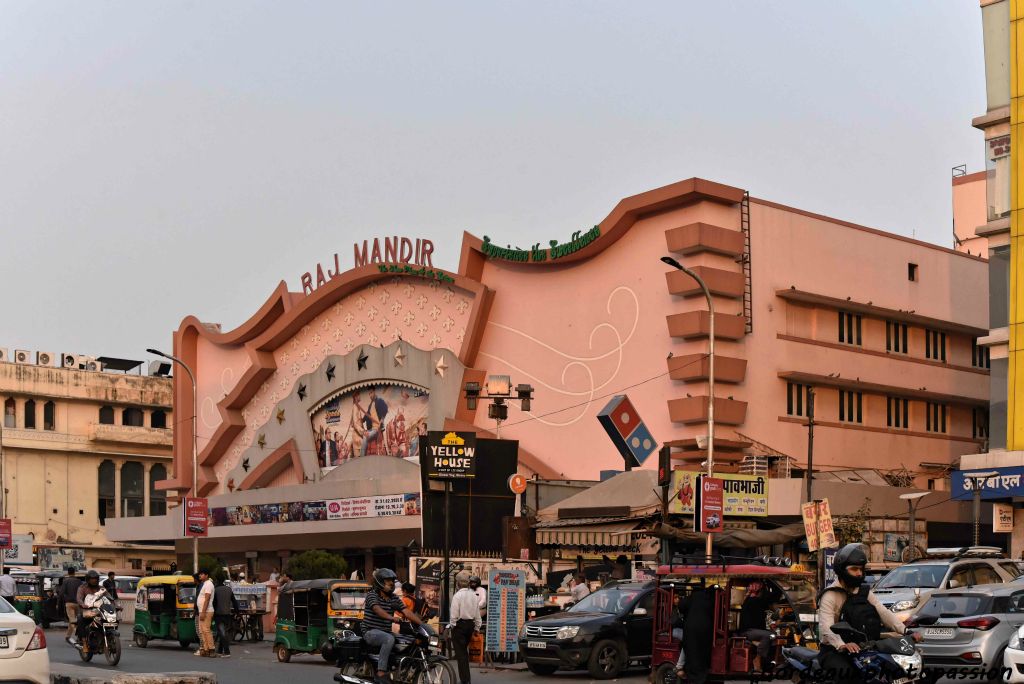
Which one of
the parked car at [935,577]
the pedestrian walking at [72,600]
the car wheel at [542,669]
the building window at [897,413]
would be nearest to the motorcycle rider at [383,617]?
the car wheel at [542,669]

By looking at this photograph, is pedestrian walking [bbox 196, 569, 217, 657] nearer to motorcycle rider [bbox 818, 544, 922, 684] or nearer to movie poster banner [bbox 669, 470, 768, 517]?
movie poster banner [bbox 669, 470, 768, 517]

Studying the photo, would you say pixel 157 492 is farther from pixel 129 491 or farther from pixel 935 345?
pixel 935 345

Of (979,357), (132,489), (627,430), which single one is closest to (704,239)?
(627,430)

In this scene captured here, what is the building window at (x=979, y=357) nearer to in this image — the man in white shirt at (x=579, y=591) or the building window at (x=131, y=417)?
the man in white shirt at (x=579, y=591)

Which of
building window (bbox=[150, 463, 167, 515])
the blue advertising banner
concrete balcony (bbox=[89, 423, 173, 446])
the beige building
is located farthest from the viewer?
building window (bbox=[150, 463, 167, 515])

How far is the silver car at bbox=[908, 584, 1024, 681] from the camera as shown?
1898cm

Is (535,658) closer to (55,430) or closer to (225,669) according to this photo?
(225,669)

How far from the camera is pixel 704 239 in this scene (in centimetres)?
4488

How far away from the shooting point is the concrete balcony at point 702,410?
44.5 meters

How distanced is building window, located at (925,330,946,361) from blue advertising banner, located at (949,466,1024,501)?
14733 millimetres

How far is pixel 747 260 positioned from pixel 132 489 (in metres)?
56.2

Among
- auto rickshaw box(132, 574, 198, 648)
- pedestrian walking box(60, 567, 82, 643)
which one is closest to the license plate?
auto rickshaw box(132, 574, 198, 648)

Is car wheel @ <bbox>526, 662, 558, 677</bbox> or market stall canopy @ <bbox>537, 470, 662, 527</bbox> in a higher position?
market stall canopy @ <bbox>537, 470, 662, 527</bbox>

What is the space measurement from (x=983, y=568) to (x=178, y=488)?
178ft
